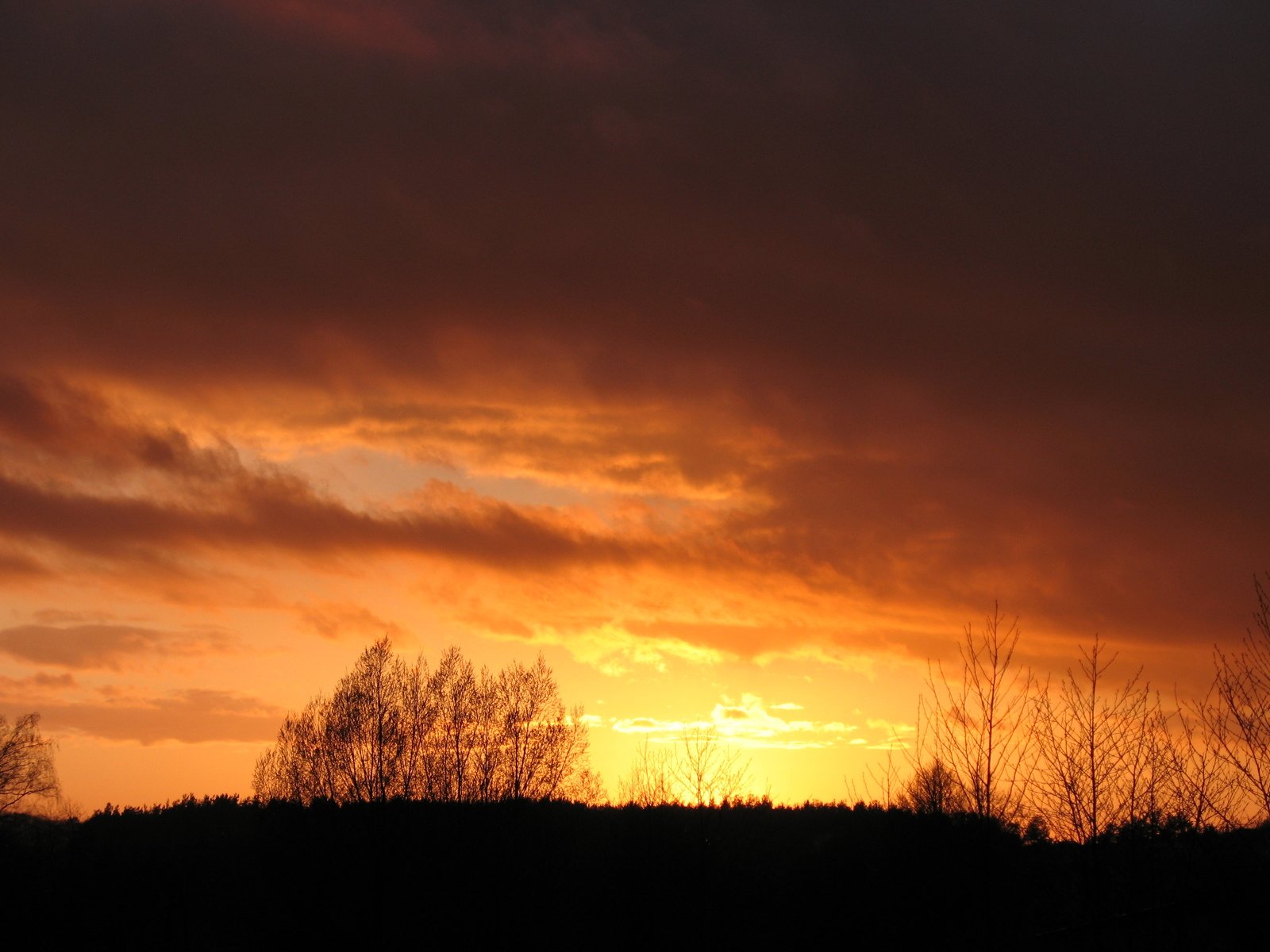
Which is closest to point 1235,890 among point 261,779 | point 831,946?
point 831,946

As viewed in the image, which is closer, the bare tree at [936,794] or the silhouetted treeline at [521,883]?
the bare tree at [936,794]

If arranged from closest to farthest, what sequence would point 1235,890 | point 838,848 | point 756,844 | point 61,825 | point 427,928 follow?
point 1235,890 → point 427,928 → point 838,848 → point 756,844 → point 61,825

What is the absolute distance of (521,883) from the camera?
50.5m

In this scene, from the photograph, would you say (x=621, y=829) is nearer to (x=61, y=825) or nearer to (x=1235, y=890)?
(x=1235, y=890)

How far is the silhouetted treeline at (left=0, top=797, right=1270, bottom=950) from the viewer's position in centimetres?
4553

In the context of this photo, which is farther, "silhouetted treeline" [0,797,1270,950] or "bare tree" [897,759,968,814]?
"silhouetted treeline" [0,797,1270,950]

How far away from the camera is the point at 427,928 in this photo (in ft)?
166

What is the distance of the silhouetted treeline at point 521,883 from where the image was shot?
4553 centimetres

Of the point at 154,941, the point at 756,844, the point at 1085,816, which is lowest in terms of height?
the point at 154,941

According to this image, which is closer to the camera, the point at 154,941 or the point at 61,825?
the point at 154,941

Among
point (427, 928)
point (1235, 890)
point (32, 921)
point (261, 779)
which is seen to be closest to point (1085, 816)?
point (1235, 890)

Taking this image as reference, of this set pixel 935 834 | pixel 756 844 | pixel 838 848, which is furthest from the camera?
pixel 756 844

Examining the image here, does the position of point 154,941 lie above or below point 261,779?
below

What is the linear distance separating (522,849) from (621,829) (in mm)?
4948
